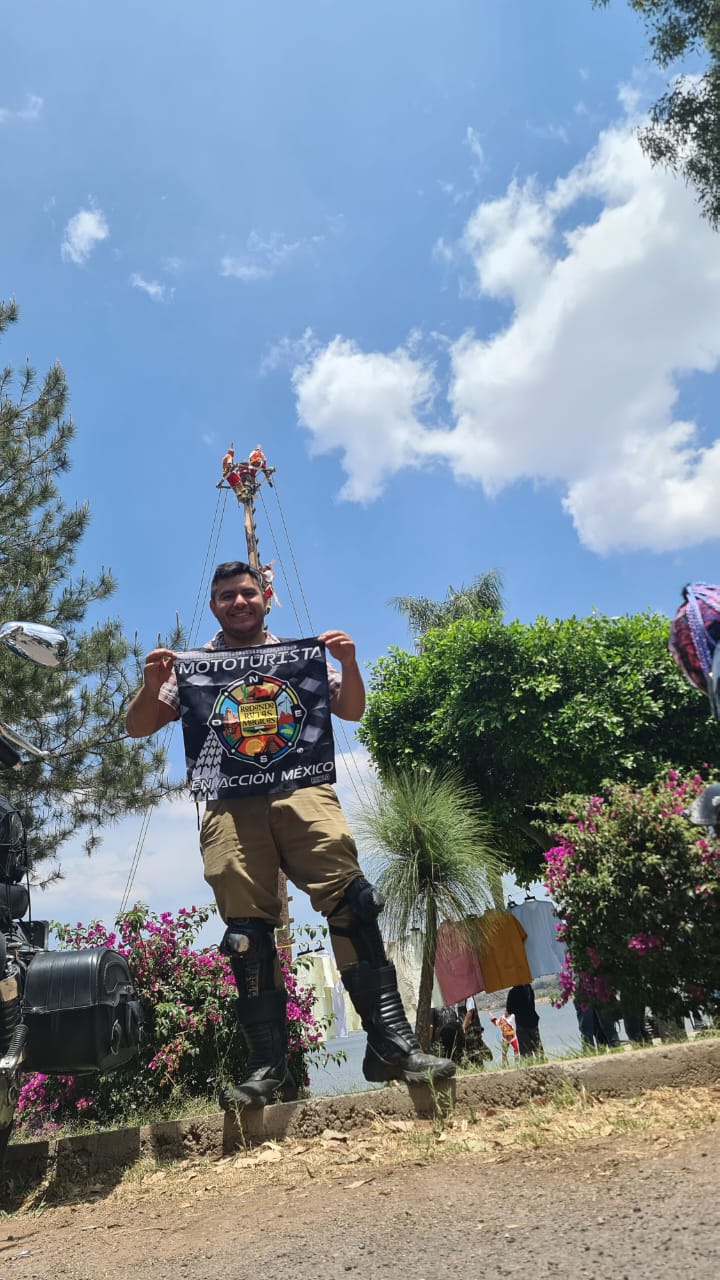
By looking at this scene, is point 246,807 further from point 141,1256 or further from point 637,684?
point 637,684

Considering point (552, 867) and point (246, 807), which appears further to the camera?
point (552, 867)

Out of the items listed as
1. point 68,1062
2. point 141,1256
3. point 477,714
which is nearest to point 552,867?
point 68,1062

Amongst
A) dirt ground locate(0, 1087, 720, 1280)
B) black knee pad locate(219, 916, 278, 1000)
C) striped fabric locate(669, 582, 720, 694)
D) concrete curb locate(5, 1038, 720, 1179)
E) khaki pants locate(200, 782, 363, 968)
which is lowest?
dirt ground locate(0, 1087, 720, 1280)

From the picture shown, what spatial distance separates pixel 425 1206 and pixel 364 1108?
44.6 inches

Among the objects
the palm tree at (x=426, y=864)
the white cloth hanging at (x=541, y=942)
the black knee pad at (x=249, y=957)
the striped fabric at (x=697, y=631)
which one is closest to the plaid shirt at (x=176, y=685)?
the black knee pad at (x=249, y=957)

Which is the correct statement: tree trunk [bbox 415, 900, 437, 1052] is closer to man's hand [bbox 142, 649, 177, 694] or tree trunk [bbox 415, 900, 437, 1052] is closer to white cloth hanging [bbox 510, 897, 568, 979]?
man's hand [bbox 142, 649, 177, 694]

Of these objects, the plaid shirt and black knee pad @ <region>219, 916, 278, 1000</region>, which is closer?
black knee pad @ <region>219, 916, 278, 1000</region>

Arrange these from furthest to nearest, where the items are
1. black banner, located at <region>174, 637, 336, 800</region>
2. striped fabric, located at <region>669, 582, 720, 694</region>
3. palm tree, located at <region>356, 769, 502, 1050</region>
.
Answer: palm tree, located at <region>356, 769, 502, 1050</region> < black banner, located at <region>174, 637, 336, 800</region> < striped fabric, located at <region>669, 582, 720, 694</region>

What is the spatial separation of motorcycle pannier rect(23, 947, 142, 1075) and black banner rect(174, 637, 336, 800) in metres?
0.85

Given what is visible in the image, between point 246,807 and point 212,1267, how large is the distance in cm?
187

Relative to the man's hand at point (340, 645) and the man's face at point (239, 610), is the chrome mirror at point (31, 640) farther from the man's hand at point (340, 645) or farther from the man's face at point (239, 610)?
the man's hand at point (340, 645)

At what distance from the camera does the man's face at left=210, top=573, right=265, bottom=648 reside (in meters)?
4.10

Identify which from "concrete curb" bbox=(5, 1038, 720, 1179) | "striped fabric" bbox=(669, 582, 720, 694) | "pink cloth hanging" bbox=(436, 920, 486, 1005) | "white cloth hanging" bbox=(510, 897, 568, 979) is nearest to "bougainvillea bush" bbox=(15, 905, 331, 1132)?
"concrete curb" bbox=(5, 1038, 720, 1179)

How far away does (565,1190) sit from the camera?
6.82 feet
